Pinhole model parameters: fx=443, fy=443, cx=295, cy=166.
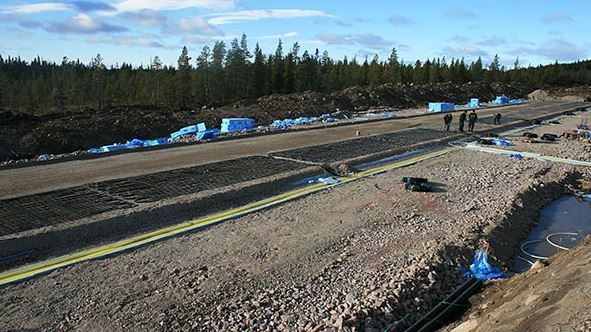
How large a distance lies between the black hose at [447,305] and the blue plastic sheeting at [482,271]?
0.41 m

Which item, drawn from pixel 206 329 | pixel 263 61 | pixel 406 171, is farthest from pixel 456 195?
pixel 263 61

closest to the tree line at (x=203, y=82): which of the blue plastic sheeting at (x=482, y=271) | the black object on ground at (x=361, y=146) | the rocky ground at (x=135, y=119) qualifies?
the rocky ground at (x=135, y=119)

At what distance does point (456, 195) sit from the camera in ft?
48.9

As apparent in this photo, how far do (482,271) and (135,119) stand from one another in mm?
24660

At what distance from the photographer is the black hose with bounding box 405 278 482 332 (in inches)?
293

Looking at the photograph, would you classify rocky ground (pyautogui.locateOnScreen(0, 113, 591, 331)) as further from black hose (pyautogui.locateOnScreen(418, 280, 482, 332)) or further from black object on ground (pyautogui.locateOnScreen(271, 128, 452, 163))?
black object on ground (pyautogui.locateOnScreen(271, 128, 452, 163))

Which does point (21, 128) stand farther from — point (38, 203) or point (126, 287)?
point (126, 287)

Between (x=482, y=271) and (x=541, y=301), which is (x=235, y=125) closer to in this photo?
(x=482, y=271)

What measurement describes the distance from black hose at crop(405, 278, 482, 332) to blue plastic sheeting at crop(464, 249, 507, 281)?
16.2 inches

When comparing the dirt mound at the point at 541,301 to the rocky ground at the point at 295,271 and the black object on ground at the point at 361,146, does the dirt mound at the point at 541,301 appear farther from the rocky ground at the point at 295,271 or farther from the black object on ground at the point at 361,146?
the black object on ground at the point at 361,146

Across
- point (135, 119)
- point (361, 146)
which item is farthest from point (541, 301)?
point (135, 119)

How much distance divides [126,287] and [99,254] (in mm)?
1707

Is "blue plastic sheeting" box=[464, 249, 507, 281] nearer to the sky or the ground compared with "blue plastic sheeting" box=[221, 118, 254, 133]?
nearer to the ground

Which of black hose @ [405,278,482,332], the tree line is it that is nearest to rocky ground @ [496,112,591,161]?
black hose @ [405,278,482,332]
